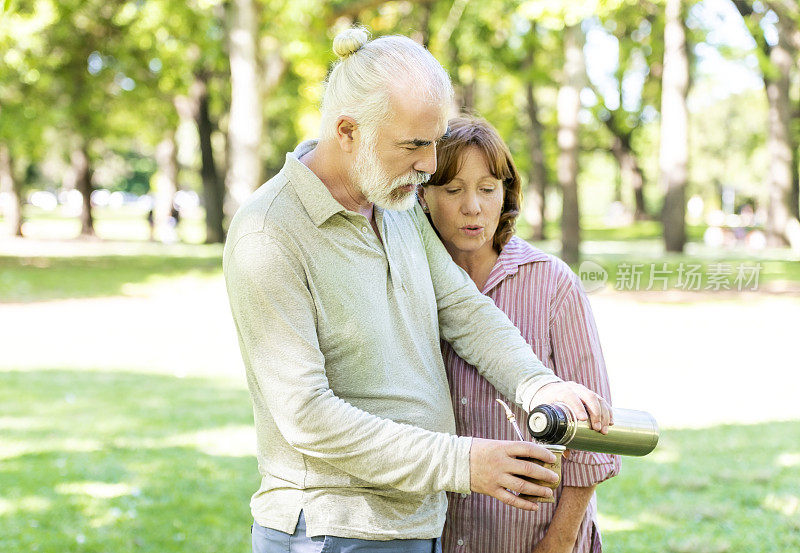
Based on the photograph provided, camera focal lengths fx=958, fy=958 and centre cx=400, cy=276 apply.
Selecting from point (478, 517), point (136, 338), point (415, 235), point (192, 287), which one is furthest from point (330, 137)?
point (192, 287)

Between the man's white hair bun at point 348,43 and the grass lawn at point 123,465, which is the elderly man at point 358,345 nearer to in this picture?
the man's white hair bun at point 348,43

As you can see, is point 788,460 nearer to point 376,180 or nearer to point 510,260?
point 510,260

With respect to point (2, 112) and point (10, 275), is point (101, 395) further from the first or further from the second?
point (2, 112)

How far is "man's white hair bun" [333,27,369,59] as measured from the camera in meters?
2.32

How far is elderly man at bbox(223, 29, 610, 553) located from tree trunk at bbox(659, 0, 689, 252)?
2048cm

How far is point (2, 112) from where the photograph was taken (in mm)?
24172

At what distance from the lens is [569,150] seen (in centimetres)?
2102

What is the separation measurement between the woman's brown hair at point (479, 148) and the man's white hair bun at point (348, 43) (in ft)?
1.48

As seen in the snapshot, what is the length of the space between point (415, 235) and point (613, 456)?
0.82m

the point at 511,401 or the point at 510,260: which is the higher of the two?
the point at 510,260

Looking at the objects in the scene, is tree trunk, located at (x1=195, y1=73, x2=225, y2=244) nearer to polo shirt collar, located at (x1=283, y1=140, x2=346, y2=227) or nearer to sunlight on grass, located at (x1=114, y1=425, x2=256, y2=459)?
sunlight on grass, located at (x1=114, y1=425, x2=256, y2=459)

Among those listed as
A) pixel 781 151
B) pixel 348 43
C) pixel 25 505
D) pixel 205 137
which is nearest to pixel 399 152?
pixel 348 43

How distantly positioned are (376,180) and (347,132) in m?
0.13

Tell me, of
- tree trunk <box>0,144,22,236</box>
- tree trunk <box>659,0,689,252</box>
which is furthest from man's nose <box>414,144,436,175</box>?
tree trunk <box>0,144,22,236</box>
